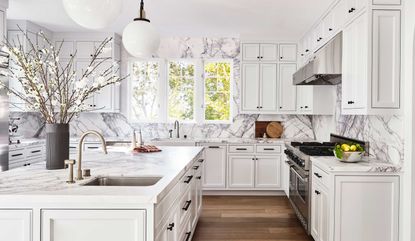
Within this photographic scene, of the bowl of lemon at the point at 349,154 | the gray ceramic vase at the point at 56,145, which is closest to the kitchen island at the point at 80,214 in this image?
the gray ceramic vase at the point at 56,145

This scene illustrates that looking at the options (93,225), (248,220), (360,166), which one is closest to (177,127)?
(248,220)

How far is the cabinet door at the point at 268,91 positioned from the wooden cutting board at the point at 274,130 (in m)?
0.38

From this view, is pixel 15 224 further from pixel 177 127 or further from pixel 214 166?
pixel 177 127

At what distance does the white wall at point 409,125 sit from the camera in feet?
8.95

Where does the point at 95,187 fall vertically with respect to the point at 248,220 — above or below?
above

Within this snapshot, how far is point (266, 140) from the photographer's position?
5578 mm

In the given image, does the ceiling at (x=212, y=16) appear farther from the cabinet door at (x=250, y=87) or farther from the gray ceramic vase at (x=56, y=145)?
the gray ceramic vase at (x=56, y=145)

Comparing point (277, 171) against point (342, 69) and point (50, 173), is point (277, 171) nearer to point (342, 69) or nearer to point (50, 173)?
point (342, 69)

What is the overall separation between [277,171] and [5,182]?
4.28 meters

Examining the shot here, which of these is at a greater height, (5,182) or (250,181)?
(5,182)

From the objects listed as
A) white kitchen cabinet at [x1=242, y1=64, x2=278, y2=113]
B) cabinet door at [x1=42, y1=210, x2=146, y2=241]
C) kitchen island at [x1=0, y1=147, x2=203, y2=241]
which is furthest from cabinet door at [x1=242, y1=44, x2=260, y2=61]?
cabinet door at [x1=42, y1=210, x2=146, y2=241]

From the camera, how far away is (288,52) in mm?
5727

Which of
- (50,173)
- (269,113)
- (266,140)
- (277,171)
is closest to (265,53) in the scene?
(269,113)

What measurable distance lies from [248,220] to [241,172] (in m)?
1.32
